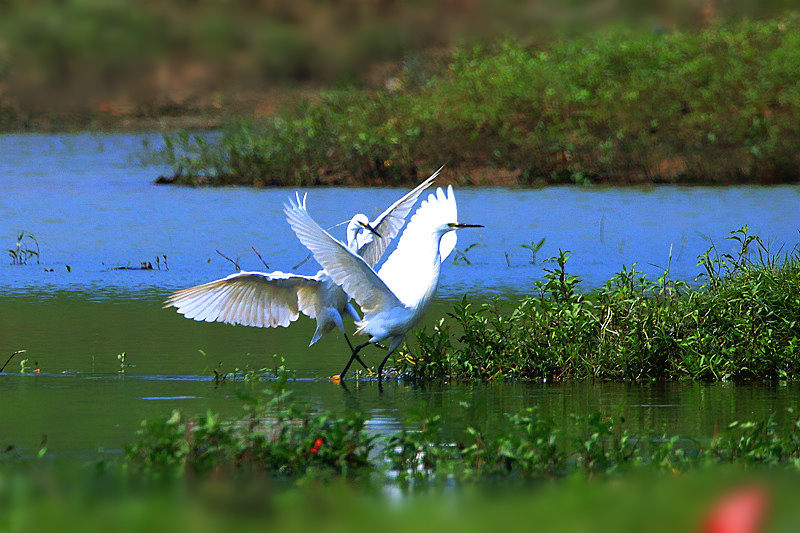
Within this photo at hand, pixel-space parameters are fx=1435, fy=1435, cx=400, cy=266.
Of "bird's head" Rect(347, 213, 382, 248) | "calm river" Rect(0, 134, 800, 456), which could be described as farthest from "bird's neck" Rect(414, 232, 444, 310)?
"calm river" Rect(0, 134, 800, 456)

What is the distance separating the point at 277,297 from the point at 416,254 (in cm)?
93

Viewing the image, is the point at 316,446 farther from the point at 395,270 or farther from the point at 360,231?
the point at 360,231

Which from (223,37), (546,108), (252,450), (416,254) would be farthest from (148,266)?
(546,108)

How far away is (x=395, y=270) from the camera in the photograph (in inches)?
348

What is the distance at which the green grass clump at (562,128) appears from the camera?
69.9ft

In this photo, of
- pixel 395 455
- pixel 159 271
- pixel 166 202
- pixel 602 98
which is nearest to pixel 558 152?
pixel 602 98

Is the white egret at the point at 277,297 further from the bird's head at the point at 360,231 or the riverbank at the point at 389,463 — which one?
the riverbank at the point at 389,463

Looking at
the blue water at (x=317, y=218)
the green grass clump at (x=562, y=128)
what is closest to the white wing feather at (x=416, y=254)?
the blue water at (x=317, y=218)

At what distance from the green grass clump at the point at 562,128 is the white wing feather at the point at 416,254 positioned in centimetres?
1213

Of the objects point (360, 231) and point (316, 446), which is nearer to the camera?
point (316, 446)

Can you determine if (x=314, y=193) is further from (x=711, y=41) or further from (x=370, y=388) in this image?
(x=370, y=388)

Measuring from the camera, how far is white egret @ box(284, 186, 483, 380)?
315 inches

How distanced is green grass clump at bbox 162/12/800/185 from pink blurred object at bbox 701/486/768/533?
17.9 meters

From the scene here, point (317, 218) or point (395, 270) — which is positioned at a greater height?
point (317, 218)
